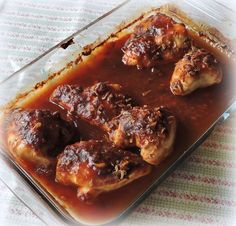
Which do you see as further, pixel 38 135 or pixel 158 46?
pixel 158 46

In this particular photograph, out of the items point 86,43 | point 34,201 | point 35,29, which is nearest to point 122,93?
point 86,43

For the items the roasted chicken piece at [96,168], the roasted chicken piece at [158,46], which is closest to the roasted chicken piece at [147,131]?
the roasted chicken piece at [96,168]

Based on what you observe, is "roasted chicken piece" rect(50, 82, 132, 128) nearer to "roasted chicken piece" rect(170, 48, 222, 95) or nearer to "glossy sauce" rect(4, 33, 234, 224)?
"glossy sauce" rect(4, 33, 234, 224)

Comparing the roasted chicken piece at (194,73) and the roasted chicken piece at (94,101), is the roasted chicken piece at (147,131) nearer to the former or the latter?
the roasted chicken piece at (94,101)

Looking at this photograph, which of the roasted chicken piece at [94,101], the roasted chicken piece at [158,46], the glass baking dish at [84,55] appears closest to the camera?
the glass baking dish at [84,55]

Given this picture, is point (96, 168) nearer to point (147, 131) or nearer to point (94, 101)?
point (147, 131)

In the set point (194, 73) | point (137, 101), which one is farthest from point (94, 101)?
point (194, 73)
